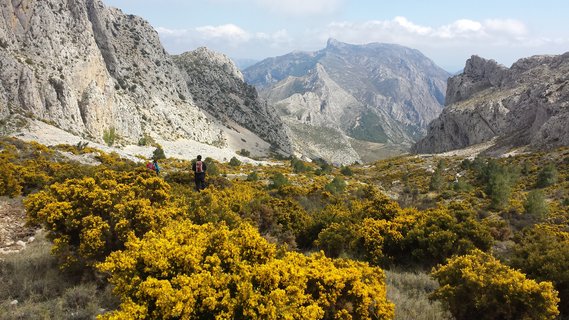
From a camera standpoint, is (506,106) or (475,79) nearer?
(506,106)

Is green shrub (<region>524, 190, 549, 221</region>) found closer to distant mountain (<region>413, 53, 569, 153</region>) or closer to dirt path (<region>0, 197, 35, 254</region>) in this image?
dirt path (<region>0, 197, 35, 254</region>)

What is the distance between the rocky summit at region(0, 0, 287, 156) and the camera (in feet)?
142

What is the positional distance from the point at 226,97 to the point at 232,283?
4454 inches

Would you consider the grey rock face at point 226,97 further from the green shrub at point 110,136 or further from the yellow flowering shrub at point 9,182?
the yellow flowering shrub at point 9,182

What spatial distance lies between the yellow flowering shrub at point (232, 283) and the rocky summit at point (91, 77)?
119 ft

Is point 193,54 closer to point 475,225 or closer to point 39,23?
point 39,23

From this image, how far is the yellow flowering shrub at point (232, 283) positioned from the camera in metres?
5.69

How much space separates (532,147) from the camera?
176 ft

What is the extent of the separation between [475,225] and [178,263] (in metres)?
10.7

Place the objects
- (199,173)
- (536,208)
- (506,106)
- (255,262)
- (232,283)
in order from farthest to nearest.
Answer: (506,106), (536,208), (199,173), (255,262), (232,283)

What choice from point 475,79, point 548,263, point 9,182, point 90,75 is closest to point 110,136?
point 90,75

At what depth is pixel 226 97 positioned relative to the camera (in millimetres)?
116062

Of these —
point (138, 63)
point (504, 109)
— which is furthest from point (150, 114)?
point (504, 109)

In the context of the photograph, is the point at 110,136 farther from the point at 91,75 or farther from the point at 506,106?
the point at 506,106
